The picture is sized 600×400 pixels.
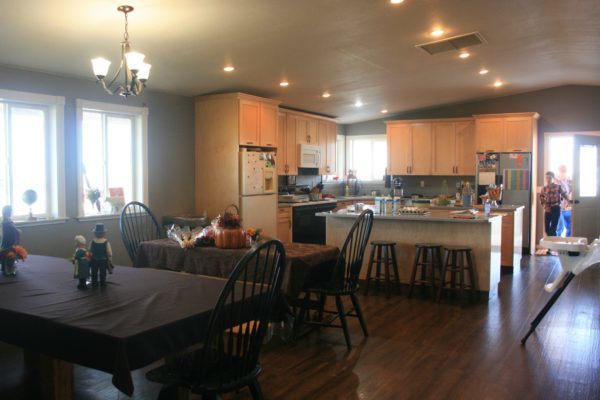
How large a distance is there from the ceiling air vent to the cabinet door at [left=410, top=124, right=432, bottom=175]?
3.74 m

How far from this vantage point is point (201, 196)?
654cm

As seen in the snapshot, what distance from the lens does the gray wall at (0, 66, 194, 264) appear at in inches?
185

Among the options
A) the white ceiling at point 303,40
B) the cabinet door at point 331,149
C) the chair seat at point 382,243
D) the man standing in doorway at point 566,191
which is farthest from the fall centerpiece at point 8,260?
the man standing in doorway at point 566,191

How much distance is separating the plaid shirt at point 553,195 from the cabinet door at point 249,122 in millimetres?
4782

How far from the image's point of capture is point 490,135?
8.31 meters

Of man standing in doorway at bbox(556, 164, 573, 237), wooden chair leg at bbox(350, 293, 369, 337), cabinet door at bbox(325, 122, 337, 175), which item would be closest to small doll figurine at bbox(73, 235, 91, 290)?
wooden chair leg at bbox(350, 293, 369, 337)

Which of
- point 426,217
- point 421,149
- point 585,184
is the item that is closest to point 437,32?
point 426,217

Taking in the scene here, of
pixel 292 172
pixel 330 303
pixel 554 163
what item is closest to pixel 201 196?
pixel 292 172

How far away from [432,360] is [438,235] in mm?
2112

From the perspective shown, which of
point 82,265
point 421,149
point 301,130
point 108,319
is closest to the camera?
point 108,319

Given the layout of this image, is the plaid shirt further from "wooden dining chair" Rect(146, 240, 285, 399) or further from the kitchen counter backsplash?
"wooden dining chair" Rect(146, 240, 285, 399)

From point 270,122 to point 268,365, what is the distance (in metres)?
4.19

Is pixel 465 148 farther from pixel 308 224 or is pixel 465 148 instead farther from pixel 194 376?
pixel 194 376

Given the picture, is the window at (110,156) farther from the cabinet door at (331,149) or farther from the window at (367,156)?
the window at (367,156)
